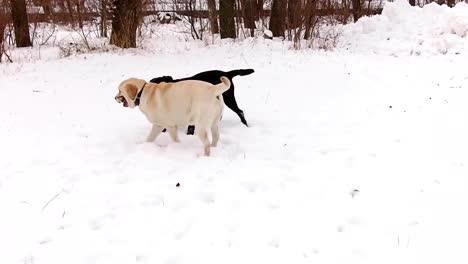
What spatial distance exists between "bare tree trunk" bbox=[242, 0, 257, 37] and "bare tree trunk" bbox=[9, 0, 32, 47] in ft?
24.0

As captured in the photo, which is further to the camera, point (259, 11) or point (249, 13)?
point (259, 11)

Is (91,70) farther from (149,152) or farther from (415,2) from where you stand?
(415,2)

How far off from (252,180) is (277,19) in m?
11.8

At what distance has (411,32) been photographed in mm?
12516

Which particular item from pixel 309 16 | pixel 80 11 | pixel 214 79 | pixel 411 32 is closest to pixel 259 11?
pixel 309 16

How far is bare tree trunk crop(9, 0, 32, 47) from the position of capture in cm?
1427

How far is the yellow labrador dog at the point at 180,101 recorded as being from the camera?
4.81 m

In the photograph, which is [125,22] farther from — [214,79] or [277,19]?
[214,79]

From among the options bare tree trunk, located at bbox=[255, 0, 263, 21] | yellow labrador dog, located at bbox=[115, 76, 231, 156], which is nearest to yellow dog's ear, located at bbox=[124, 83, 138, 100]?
yellow labrador dog, located at bbox=[115, 76, 231, 156]

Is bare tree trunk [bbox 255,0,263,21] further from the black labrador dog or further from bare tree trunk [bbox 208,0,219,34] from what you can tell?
the black labrador dog

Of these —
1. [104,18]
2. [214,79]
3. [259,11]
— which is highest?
[259,11]

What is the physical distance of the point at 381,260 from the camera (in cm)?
312

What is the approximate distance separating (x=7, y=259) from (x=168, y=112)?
233 centimetres

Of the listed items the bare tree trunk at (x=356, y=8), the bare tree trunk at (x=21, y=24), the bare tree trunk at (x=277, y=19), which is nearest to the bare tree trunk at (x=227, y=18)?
the bare tree trunk at (x=277, y=19)
